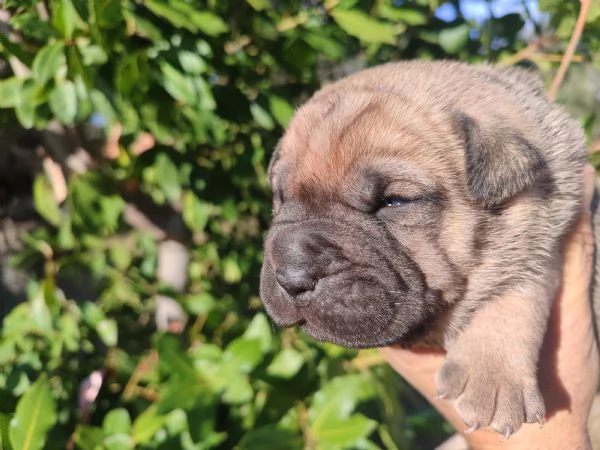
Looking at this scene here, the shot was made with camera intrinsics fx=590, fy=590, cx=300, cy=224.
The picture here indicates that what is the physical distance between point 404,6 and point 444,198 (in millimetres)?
1046

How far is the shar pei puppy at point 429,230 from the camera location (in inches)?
71.7

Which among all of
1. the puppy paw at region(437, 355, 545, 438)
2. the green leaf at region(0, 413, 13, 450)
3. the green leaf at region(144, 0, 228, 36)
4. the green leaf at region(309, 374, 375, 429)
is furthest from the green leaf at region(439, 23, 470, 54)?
the green leaf at region(0, 413, 13, 450)

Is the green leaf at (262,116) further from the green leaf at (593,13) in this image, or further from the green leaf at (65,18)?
the green leaf at (593,13)

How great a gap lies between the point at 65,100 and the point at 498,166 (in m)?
1.42

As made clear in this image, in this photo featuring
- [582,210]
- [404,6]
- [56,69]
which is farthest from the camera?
[404,6]

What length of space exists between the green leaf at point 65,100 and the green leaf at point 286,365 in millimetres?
1110

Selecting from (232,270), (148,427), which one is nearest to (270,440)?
(148,427)

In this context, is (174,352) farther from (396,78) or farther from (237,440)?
(396,78)

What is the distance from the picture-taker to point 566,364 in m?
2.31

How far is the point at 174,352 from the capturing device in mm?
2047

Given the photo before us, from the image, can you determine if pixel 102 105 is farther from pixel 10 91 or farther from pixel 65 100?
pixel 10 91

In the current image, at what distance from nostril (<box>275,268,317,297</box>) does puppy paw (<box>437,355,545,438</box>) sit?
59cm

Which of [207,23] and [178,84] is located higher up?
[207,23]

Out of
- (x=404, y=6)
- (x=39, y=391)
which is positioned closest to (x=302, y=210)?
(x=39, y=391)
